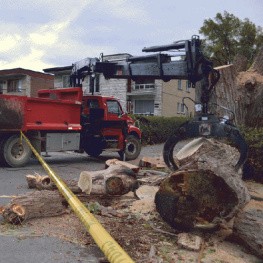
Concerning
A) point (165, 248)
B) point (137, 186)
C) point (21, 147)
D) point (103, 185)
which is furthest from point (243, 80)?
point (21, 147)

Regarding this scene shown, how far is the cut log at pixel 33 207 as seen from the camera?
555 centimetres

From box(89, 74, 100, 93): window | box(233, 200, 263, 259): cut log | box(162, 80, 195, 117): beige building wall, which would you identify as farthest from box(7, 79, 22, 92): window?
box(233, 200, 263, 259): cut log

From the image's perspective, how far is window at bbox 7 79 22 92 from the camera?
4442 centimetres

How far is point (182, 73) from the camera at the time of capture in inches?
352

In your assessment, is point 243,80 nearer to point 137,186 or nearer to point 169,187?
point 137,186

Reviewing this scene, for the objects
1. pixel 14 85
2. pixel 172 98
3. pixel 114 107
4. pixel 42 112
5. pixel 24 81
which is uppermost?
pixel 24 81

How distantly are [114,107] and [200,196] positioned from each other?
9.30 metres

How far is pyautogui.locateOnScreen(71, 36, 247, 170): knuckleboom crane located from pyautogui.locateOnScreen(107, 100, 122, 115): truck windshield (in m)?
1.30

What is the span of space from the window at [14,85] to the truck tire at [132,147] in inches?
1257

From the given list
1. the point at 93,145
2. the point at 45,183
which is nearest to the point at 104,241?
the point at 45,183

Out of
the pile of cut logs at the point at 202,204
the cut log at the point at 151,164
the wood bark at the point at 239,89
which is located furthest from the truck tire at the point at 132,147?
the pile of cut logs at the point at 202,204

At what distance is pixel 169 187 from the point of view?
17.7 feet

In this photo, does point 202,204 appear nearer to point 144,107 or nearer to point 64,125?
point 64,125

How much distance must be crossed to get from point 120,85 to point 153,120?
48.5 feet
